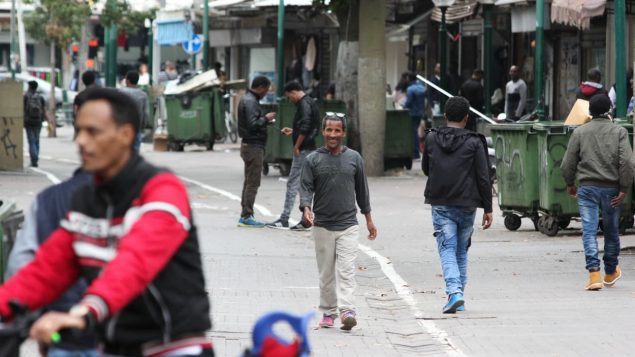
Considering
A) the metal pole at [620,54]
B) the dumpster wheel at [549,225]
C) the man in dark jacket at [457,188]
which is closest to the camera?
the man in dark jacket at [457,188]

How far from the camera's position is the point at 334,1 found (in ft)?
82.1

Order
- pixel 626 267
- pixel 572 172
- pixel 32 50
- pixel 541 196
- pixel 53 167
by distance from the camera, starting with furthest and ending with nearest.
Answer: pixel 32 50, pixel 53 167, pixel 541 196, pixel 626 267, pixel 572 172

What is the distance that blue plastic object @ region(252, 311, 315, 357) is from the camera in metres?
4.27

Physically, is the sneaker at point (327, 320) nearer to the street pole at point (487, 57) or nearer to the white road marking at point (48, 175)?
the white road marking at point (48, 175)

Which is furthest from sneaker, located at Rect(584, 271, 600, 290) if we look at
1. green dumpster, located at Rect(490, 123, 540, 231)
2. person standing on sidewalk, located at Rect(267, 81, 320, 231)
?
person standing on sidewalk, located at Rect(267, 81, 320, 231)

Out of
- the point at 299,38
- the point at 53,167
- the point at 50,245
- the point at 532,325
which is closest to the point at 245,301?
the point at 532,325

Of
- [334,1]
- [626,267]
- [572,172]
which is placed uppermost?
[334,1]

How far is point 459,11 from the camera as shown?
31.8m

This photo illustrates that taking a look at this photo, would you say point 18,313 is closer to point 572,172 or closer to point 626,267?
point 572,172

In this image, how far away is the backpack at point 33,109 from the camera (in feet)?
90.3

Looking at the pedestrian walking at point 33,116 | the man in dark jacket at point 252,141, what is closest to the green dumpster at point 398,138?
the pedestrian walking at point 33,116

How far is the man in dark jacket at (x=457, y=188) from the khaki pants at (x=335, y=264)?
3.33 ft

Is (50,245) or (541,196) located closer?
(50,245)

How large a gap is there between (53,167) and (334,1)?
675cm
